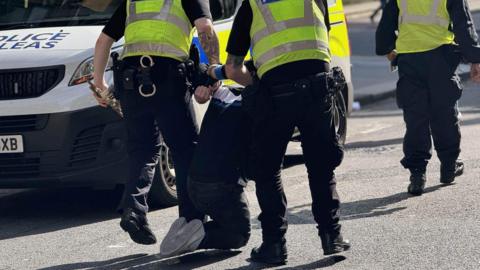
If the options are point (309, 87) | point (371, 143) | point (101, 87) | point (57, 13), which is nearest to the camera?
point (309, 87)

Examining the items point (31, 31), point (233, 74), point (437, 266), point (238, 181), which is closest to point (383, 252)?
point (437, 266)

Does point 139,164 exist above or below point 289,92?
below

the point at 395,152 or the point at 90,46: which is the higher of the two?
the point at 90,46

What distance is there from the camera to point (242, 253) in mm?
6570

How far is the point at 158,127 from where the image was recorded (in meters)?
6.61

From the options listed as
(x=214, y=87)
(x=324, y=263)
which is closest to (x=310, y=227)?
(x=324, y=263)

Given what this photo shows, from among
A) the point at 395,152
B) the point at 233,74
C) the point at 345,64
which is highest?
the point at 233,74

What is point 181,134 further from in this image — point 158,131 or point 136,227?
point 136,227

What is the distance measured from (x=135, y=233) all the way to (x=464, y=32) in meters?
2.66

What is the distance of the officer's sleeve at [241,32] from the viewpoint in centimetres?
616

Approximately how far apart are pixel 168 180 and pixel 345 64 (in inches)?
90.7

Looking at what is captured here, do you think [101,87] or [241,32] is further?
[101,87]

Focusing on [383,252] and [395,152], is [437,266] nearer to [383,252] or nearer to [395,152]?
[383,252]

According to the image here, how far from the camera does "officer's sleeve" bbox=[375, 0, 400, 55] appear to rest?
8.05 m
